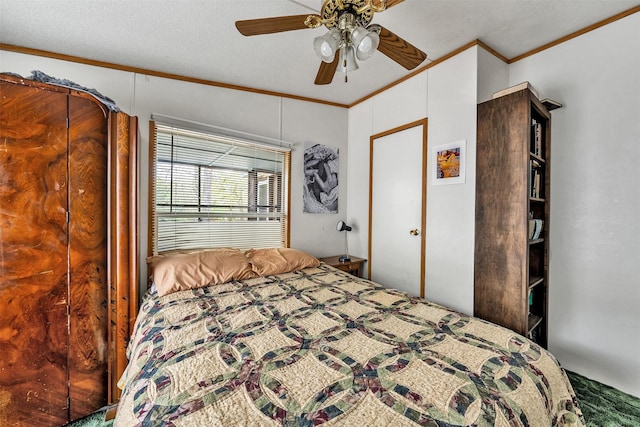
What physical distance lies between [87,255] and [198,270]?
68 centimetres

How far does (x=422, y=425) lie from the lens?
0.76 m

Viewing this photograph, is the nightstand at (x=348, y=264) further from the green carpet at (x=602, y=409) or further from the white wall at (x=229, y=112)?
the green carpet at (x=602, y=409)

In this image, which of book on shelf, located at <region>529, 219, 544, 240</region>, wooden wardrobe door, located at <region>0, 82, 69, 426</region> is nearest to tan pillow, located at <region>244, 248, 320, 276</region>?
wooden wardrobe door, located at <region>0, 82, 69, 426</region>

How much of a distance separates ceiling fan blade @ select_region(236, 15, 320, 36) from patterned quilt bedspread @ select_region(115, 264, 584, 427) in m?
1.55

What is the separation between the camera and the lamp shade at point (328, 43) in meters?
1.31

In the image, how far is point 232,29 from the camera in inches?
77.1

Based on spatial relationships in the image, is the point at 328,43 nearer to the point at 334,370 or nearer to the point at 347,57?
the point at 347,57

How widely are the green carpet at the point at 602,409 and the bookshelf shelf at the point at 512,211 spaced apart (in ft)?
1.29

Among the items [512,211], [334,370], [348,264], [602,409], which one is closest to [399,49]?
[512,211]

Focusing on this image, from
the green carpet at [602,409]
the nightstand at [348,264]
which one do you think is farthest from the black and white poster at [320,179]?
the green carpet at [602,409]

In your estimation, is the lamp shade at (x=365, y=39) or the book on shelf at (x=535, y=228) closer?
the lamp shade at (x=365, y=39)

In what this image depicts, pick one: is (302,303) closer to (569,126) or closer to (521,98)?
(521,98)

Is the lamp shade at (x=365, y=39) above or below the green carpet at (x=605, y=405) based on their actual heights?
above

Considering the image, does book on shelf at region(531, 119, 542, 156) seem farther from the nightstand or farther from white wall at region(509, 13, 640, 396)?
the nightstand
